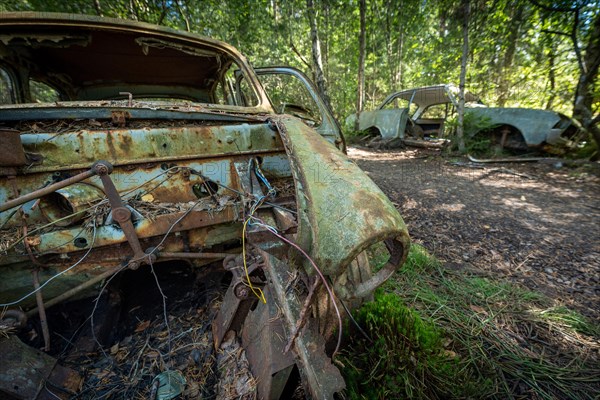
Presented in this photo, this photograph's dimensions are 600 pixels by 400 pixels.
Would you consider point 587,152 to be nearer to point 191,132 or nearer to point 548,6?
point 548,6

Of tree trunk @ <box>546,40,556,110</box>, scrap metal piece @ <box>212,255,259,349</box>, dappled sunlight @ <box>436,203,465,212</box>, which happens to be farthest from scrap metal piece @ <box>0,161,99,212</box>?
tree trunk @ <box>546,40,556,110</box>

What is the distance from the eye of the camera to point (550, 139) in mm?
5219

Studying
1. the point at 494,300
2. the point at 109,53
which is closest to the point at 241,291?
the point at 494,300

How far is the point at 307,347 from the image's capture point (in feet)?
3.09

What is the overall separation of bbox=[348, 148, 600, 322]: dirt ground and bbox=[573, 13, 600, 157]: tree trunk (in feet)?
3.40

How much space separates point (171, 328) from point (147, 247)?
69 centimetres

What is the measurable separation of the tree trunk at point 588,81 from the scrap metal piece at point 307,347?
280 inches

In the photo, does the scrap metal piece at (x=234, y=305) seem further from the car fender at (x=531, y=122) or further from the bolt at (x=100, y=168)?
the car fender at (x=531, y=122)

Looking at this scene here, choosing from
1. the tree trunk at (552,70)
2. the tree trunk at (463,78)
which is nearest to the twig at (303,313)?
the tree trunk at (463,78)

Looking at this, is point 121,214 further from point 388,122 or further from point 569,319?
point 388,122

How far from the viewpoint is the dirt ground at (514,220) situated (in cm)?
229

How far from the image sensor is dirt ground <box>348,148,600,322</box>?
229 centimetres

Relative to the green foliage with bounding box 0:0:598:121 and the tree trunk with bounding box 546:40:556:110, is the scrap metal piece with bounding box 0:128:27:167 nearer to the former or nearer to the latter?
the green foliage with bounding box 0:0:598:121

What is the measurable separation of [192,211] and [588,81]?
26.3ft
